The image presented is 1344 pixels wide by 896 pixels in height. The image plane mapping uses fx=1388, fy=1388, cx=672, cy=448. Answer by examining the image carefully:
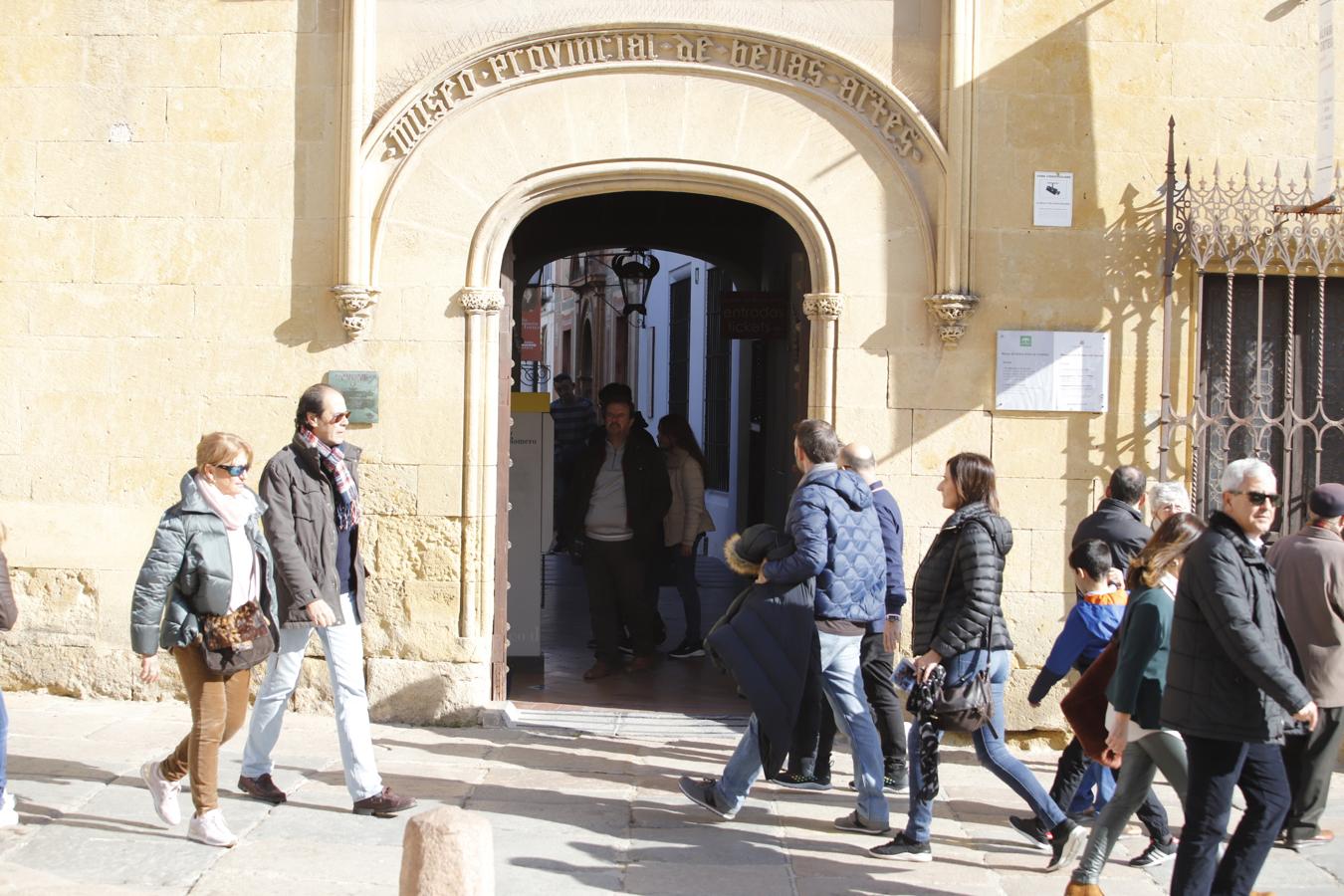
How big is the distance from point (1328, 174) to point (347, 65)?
194 inches

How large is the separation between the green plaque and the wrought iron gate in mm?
4062

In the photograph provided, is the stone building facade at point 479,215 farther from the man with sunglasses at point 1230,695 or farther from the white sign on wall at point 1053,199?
the man with sunglasses at point 1230,695

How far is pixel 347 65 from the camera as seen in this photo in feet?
23.5

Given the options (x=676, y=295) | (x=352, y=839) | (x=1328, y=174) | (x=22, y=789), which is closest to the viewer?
(x=352, y=839)

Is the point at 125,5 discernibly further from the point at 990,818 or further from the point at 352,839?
the point at 990,818

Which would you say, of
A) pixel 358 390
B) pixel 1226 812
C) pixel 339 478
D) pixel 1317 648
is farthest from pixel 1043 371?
pixel 339 478

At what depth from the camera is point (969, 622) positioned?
16.5 feet

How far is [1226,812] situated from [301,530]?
11.3ft

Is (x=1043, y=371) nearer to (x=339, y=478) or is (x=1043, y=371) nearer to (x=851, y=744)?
(x=851, y=744)

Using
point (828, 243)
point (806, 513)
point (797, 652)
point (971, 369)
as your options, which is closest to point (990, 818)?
point (797, 652)

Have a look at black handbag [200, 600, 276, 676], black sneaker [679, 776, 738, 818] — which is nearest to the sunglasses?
black sneaker [679, 776, 738, 818]

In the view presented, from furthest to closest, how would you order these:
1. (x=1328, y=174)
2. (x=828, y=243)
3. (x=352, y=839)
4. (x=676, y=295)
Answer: (x=676, y=295) < (x=828, y=243) < (x=1328, y=174) < (x=352, y=839)

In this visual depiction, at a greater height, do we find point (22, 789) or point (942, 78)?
point (942, 78)

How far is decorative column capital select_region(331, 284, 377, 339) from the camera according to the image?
712 cm
